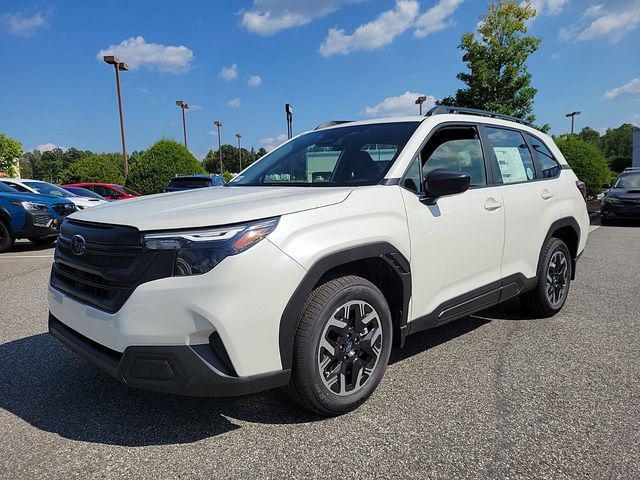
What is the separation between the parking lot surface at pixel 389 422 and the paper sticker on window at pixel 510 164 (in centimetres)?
133

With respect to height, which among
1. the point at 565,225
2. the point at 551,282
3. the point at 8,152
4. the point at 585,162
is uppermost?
the point at 8,152

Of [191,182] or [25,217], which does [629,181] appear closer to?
[191,182]

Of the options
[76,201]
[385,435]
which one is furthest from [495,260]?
[76,201]

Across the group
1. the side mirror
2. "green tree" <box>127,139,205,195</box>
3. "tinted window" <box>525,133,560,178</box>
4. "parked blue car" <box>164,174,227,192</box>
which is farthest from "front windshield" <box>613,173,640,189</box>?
"green tree" <box>127,139,205,195</box>

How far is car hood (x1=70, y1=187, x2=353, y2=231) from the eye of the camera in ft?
7.52

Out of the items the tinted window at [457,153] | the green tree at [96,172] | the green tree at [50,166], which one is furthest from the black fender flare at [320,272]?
the green tree at [50,166]

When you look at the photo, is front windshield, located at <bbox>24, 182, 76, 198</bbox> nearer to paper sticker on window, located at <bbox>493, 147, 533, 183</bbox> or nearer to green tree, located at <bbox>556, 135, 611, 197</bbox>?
paper sticker on window, located at <bbox>493, 147, 533, 183</bbox>

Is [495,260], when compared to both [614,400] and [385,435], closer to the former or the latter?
[614,400]

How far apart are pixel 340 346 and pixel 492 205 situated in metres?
1.73

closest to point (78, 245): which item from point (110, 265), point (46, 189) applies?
point (110, 265)

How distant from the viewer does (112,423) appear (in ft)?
8.86

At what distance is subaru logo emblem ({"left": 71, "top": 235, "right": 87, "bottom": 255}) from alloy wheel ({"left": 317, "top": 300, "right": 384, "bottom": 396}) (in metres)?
1.35

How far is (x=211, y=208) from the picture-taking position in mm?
2469

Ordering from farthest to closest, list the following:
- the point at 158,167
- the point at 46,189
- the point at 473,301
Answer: the point at 158,167
the point at 46,189
the point at 473,301
